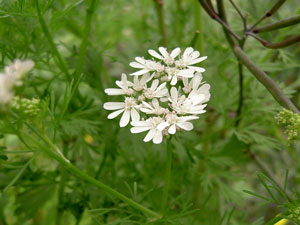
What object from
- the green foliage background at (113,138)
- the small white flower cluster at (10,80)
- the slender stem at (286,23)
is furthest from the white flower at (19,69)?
the slender stem at (286,23)

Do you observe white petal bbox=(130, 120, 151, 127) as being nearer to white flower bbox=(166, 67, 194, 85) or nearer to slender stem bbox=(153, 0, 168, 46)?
white flower bbox=(166, 67, 194, 85)

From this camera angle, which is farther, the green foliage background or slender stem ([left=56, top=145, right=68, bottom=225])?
slender stem ([left=56, top=145, right=68, bottom=225])

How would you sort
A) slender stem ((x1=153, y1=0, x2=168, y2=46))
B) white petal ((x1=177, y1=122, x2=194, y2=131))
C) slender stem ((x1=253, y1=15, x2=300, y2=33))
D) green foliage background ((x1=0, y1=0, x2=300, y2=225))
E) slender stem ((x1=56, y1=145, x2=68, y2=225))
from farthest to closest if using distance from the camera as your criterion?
slender stem ((x1=153, y1=0, x2=168, y2=46)) < slender stem ((x1=56, y1=145, x2=68, y2=225)) < green foliage background ((x1=0, y1=0, x2=300, y2=225)) < slender stem ((x1=253, y1=15, x2=300, y2=33)) < white petal ((x1=177, y1=122, x2=194, y2=131))

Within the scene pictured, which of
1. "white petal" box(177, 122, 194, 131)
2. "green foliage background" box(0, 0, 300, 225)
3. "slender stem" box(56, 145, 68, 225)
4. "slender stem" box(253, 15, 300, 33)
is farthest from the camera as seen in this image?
"slender stem" box(56, 145, 68, 225)

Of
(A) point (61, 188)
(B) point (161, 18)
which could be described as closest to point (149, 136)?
(A) point (61, 188)

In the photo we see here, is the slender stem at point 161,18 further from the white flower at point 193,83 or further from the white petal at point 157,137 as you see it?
the white petal at point 157,137

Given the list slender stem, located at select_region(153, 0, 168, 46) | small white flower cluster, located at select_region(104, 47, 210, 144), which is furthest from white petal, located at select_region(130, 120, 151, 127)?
slender stem, located at select_region(153, 0, 168, 46)

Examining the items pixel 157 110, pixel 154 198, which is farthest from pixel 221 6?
pixel 154 198

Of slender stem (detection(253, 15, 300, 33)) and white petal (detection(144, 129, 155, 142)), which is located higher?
slender stem (detection(253, 15, 300, 33))
